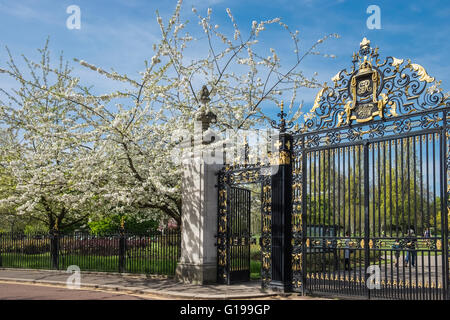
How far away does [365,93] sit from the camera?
10.1 metres

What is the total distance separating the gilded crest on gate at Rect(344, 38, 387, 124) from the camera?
9859 millimetres

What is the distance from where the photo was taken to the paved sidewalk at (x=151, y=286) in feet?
34.3

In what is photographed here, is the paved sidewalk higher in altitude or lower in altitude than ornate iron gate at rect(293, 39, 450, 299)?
lower

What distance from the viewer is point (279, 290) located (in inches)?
422

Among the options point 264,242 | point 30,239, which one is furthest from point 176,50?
point 30,239

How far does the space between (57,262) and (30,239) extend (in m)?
1.76

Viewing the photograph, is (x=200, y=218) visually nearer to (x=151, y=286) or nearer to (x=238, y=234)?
(x=238, y=234)

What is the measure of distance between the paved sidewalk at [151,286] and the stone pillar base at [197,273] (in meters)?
0.27

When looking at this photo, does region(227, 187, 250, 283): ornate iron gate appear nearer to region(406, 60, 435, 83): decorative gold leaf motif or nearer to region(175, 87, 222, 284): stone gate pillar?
region(175, 87, 222, 284): stone gate pillar

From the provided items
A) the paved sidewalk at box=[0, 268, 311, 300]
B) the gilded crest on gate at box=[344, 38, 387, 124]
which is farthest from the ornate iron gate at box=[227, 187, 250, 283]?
the gilded crest on gate at box=[344, 38, 387, 124]

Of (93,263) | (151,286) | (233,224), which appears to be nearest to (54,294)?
(151,286)

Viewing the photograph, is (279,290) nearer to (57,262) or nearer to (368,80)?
(368,80)

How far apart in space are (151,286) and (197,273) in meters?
1.20

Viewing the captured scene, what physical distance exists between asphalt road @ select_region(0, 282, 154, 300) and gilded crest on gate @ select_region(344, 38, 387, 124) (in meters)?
6.11
